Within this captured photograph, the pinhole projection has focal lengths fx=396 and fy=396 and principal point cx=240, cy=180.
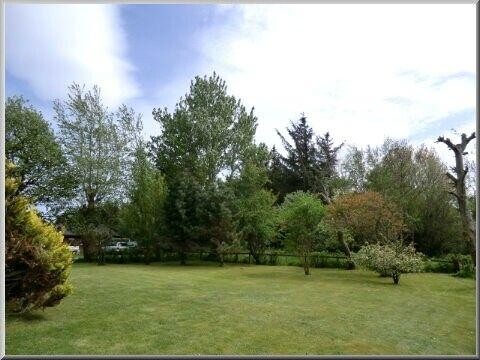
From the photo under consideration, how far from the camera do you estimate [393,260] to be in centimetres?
854

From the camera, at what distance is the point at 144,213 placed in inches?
513

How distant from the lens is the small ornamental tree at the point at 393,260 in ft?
27.7

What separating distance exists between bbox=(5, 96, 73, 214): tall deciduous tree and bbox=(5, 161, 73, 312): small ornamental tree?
3278 millimetres

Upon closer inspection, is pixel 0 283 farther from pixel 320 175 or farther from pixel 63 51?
pixel 320 175

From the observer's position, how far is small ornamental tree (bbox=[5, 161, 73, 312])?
4176mm

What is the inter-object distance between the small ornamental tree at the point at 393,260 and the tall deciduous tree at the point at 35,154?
23.4ft

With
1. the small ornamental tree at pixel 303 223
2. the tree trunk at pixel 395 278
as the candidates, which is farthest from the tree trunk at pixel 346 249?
the tree trunk at pixel 395 278

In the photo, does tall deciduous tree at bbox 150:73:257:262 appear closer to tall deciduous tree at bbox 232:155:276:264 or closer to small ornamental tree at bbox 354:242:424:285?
tall deciduous tree at bbox 232:155:276:264

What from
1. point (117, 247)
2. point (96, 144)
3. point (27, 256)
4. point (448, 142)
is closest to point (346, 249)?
point (448, 142)

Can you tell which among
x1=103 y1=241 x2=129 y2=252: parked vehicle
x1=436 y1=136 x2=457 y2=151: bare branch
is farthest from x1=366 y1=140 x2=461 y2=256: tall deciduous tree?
x1=103 y1=241 x2=129 y2=252: parked vehicle

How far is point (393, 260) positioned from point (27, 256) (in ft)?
23.3

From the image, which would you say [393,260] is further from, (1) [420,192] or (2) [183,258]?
(2) [183,258]

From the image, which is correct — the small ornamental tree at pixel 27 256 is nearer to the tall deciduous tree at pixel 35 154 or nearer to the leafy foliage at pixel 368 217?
the tall deciduous tree at pixel 35 154

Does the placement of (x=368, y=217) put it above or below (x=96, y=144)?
below
